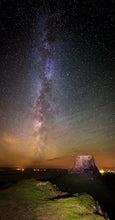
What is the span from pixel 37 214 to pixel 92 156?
92.9m

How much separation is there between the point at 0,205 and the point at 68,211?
8.01 metres

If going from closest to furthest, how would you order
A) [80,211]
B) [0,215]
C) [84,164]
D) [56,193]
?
[0,215]
[80,211]
[56,193]
[84,164]

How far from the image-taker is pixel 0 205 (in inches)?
572

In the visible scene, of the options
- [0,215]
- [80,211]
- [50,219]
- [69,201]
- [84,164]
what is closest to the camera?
[50,219]

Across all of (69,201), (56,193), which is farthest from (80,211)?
(56,193)

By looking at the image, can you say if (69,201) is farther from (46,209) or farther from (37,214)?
(37,214)

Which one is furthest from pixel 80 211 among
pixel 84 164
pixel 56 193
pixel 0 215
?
pixel 84 164

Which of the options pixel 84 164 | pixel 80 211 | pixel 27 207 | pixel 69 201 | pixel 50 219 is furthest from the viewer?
pixel 84 164

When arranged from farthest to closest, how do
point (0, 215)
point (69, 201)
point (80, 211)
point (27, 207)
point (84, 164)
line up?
point (84, 164)
point (69, 201)
point (27, 207)
point (80, 211)
point (0, 215)

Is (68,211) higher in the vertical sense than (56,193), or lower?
higher

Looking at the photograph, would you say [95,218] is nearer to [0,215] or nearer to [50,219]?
[50,219]

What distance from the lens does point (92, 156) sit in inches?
3804

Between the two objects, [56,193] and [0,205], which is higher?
[0,205]

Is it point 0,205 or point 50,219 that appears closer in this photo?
point 50,219
